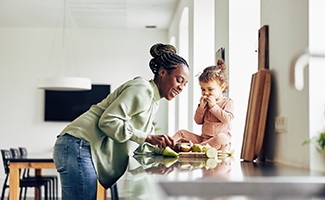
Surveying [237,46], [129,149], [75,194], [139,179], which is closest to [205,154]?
[129,149]

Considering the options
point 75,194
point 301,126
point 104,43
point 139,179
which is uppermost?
point 104,43

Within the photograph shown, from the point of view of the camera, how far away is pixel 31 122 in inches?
349

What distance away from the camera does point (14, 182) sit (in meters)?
5.41

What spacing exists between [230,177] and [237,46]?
2.22 metres

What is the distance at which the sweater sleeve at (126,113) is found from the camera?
95.3 inches

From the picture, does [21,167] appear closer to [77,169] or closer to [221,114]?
[221,114]

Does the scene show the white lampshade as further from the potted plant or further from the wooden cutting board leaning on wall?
the potted plant

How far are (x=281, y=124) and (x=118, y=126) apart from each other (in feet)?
2.43

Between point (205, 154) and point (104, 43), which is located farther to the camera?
point (104, 43)

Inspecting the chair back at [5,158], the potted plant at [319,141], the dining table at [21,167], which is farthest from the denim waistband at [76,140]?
the chair back at [5,158]

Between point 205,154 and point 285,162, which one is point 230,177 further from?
point 205,154

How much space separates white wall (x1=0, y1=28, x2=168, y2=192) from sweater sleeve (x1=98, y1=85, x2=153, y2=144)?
21.2ft

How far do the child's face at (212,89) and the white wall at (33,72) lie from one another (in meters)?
5.71

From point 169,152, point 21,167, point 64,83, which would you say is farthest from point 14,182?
point 169,152
